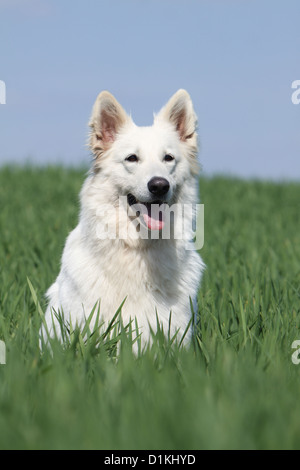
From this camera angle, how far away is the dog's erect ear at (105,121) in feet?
15.4

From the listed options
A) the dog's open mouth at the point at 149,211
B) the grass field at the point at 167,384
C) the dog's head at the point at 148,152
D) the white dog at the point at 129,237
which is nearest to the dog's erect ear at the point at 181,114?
the dog's head at the point at 148,152

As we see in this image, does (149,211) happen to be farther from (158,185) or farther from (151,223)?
(158,185)

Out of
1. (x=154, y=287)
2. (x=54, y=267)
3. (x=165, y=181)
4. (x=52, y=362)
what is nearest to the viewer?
(x=52, y=362)

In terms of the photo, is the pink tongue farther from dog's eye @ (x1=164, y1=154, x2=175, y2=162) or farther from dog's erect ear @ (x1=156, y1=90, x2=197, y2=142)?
dog's erect ear @ (x1=156, y1=90, x2=197, y2=142)

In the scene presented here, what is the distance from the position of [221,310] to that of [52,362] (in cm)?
202

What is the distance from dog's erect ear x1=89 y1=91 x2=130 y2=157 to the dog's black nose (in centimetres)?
70

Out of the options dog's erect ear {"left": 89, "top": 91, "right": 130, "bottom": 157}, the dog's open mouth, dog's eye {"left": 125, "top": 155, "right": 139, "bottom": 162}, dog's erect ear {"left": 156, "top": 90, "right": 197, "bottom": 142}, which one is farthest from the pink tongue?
dog's erect ear {"left": 156, "top": 90, "right": 197, "bottom": 142}

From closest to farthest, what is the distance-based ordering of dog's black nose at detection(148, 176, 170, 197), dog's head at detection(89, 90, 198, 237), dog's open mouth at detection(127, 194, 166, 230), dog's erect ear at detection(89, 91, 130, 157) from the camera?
1. dog's black nose at detection(148, 176, 170, 197)
2. dog's head at detection(89, 90, 198, 237)
3. dog's open mouth at detection(127, 194, 166, 230)
4. dog's erect ear at detection(89, 91, 130, 157)

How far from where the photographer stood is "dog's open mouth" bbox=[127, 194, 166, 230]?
457 centimetres

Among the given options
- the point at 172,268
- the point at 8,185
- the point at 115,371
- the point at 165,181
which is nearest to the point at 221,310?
the point at 172,268

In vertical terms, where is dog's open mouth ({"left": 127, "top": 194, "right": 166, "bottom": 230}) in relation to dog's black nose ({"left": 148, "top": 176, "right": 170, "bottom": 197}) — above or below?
below
